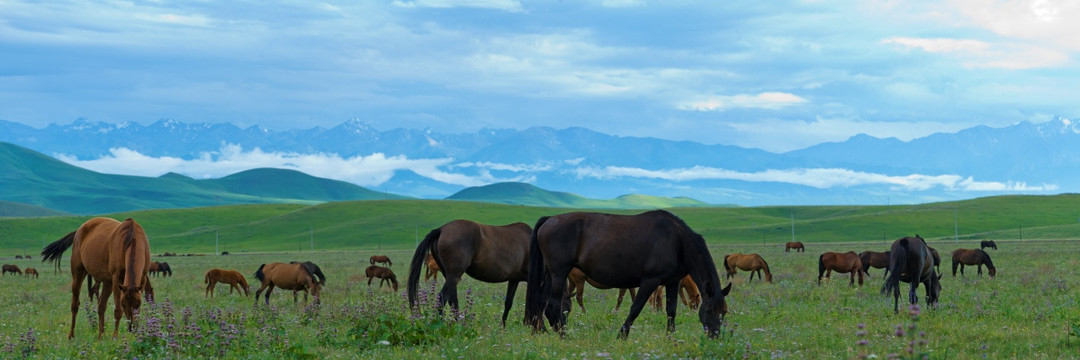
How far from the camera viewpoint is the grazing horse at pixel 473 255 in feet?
57.1

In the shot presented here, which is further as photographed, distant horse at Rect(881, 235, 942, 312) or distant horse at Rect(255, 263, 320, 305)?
distant horse at Rect(255, 263, 320, 305)

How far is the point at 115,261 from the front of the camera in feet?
50.2

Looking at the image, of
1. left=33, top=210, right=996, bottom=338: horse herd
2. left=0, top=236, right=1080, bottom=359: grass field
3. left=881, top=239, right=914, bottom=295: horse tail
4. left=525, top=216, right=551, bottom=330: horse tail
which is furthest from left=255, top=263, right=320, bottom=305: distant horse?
left=881, top=239, right=914, bottom=295: horse tail

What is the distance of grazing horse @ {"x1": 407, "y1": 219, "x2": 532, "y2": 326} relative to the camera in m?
17.4

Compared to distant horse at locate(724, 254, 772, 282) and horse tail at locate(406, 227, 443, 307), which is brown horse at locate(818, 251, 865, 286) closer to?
distant horse at locate(724, 254, 772, 282)

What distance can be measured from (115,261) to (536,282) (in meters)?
7.07

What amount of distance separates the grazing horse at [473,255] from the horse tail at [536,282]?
49.1 inches

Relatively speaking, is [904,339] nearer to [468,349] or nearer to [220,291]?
[468,349]

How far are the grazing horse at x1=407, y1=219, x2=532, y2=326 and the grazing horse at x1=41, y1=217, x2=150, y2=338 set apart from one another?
4.65 meters

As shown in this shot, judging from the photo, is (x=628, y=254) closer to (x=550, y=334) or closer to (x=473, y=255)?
(x=550, y=334)

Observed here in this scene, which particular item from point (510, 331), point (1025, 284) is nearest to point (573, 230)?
point (510, 331)

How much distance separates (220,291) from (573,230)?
22731mm

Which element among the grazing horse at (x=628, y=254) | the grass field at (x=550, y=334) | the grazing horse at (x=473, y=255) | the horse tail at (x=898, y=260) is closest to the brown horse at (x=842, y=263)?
the grass field at (x=550, y=334)

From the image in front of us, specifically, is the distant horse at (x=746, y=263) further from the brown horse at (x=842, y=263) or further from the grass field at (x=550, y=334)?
the grass field at (x=550, y=334)
